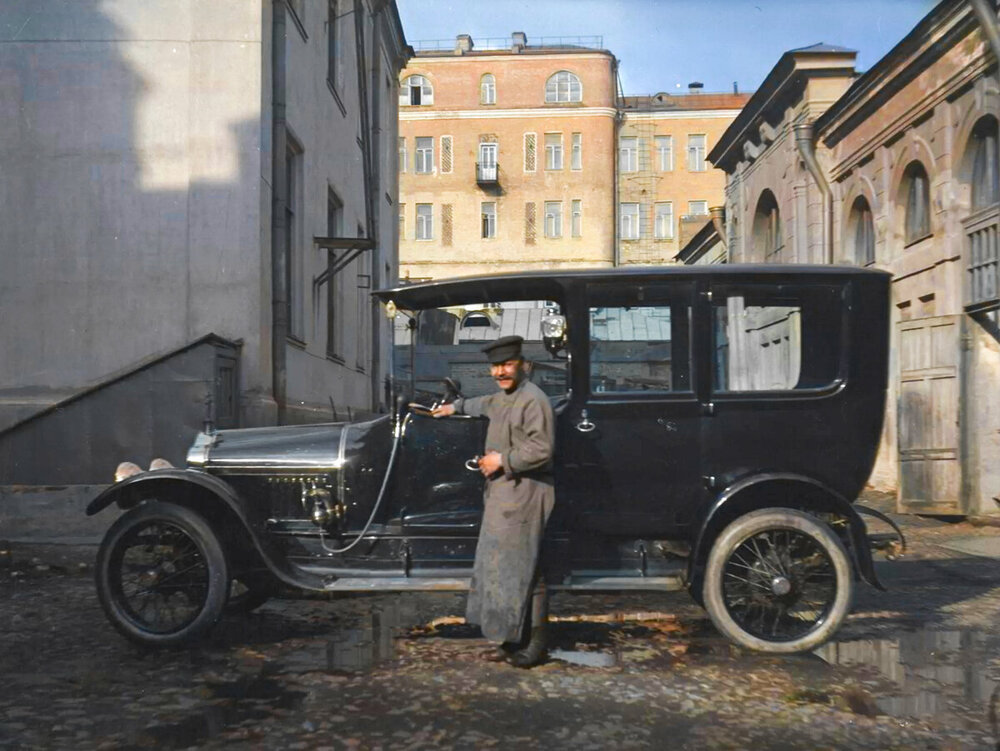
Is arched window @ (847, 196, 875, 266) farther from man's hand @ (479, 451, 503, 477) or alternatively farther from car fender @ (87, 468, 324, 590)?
car fender @ (87, 468, 324, 590)

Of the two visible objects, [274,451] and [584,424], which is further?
[274,451]

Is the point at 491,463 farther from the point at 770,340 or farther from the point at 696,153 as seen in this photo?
the point at 696,153

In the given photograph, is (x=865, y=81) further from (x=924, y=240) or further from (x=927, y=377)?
(x=927, y=377)

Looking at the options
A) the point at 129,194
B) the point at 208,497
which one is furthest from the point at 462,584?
the point at 129,194

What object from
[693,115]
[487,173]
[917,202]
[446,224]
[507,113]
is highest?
[693,115]

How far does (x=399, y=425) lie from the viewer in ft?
20.3

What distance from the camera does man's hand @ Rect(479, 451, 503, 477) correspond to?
5637mm

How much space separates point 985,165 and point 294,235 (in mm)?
8987

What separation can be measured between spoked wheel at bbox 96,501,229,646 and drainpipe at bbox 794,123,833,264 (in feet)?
49.6

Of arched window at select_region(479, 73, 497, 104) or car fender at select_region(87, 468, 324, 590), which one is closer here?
car fender at select_region(87, 468, 324, 590)

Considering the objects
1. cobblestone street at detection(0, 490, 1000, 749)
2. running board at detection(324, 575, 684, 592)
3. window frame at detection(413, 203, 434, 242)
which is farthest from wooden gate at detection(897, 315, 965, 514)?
window frame at detection(413, 203, 434, 242)

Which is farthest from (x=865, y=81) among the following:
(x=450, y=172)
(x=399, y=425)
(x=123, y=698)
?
(x=450, y=172)

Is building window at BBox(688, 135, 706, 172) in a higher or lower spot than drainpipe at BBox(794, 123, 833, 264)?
higher

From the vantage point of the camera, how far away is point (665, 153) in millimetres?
57594
